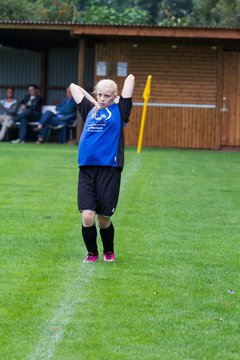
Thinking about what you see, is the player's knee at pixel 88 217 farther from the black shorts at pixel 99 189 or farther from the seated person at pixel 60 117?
the seated person at pixel 60 117

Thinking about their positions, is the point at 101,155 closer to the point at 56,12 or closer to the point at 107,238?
the point at 107,238

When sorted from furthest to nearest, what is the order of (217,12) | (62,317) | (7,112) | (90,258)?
(217,12), (7,112), (90,258), (62,317)

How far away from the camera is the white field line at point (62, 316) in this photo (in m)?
6.00

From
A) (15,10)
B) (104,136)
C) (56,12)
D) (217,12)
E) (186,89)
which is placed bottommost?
(104,136)

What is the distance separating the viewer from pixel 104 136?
8891 mm

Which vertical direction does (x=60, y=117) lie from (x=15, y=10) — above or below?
below

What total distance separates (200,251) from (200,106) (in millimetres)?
16773

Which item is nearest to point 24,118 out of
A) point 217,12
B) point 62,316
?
point 62,316

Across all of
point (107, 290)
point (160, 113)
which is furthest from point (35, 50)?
point (107, 290)

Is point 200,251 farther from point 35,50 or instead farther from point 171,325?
point 35,50

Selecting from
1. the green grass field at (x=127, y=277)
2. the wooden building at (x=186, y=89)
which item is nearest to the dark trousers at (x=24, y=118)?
the wooden building at (x=186, y=89)

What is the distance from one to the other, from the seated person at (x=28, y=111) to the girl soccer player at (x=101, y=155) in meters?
17.5

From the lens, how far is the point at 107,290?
25.6 feet

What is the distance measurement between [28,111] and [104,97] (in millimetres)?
18100
